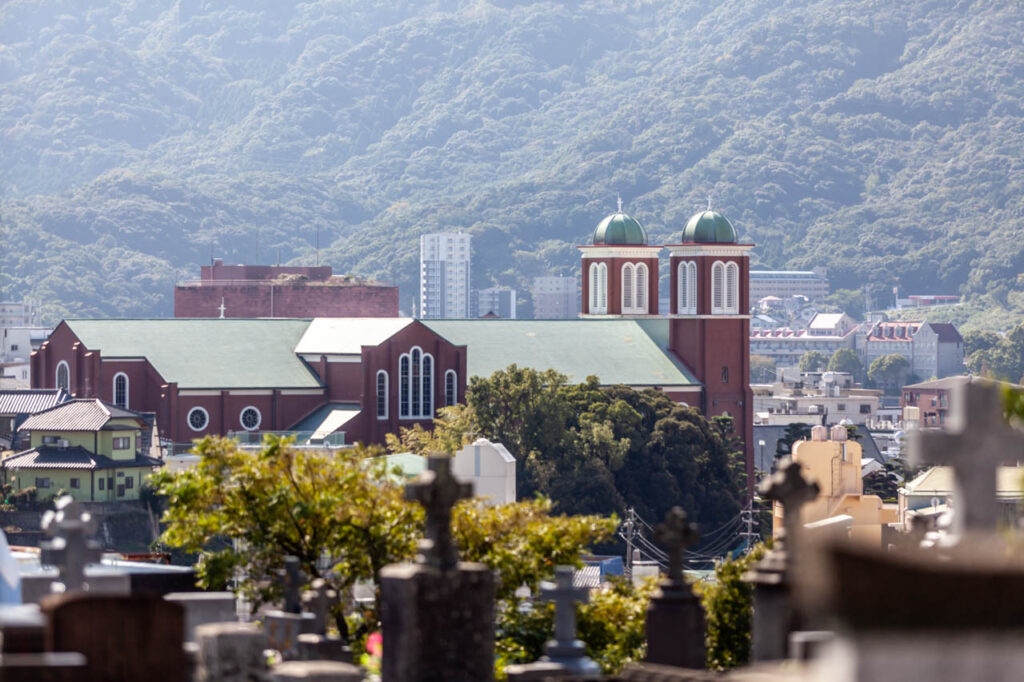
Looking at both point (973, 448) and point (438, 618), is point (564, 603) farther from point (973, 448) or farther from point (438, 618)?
point (973, 448)

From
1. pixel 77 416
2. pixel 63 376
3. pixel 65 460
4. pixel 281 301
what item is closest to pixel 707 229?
pixel 63 376

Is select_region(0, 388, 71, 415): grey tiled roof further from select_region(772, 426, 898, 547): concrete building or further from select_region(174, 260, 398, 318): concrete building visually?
select_region(174, 260, 398, 318): concrete building

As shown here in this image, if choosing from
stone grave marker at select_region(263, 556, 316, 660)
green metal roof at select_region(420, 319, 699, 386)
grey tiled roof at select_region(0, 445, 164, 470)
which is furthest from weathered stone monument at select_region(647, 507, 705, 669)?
green metal roof at select_region(420, 319, 699, 386)

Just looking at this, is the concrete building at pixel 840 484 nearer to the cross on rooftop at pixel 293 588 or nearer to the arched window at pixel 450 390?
the arched window at pixel 450 390

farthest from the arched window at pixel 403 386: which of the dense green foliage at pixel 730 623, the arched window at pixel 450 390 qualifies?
the dense green foliage at pixel 730 623

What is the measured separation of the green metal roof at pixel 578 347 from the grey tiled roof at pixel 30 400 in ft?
51.5

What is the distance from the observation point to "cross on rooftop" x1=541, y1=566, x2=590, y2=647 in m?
16.2

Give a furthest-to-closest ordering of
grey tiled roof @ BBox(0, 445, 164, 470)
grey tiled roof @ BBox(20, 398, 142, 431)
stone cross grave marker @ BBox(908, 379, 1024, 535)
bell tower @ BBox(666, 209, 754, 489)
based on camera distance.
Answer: bell tower @ BBox(666, 209, 754, 489) → grey tiled roof @ BBox(20, 398, 142, 431) → grey tiled roof @ BBox(0, 445, 164, 470) → stone cross grave marker @ BBox(908, 379, 1024, 535)

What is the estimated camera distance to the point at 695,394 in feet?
326

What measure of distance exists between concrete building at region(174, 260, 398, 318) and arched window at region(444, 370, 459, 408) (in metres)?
66.8

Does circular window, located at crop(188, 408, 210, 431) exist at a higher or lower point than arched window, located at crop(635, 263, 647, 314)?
lower

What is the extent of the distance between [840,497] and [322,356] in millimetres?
37510

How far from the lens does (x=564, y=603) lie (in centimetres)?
1645

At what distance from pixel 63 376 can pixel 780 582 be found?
79.1 m
